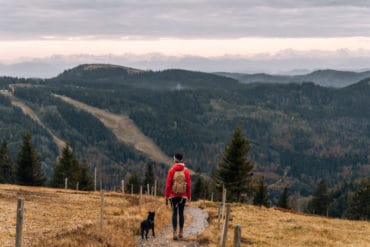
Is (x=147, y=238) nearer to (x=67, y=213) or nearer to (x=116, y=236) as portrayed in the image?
(x=116, y=236)

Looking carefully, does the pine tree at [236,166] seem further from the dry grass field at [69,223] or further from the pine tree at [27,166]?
the pine tree at [27,166]

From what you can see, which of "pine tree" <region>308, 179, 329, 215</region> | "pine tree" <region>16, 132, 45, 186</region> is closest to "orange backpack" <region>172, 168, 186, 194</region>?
"pine tree" <region>16, 132, 45, 186</region>

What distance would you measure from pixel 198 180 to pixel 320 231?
68789mm

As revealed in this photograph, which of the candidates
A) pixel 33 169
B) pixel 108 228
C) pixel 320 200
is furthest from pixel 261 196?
pixel 108 228

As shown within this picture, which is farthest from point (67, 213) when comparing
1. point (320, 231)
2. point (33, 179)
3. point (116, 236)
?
point (33, 179)

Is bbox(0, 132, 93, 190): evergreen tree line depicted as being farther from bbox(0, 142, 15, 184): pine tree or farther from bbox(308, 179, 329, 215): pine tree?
bbox(308, 179, 329, 215): pine tree

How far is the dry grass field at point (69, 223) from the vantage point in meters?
20.0

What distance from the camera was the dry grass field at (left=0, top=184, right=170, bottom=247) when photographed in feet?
65.6

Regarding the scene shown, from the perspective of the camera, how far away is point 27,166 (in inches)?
3118

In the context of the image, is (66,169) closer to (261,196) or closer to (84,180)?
(84,180)

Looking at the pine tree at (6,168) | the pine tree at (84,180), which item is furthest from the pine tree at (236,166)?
A: the pine tree at (6,168)

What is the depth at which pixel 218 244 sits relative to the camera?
21.6 metres

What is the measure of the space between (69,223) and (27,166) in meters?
55.6

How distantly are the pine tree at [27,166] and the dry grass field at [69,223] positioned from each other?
3951cm
